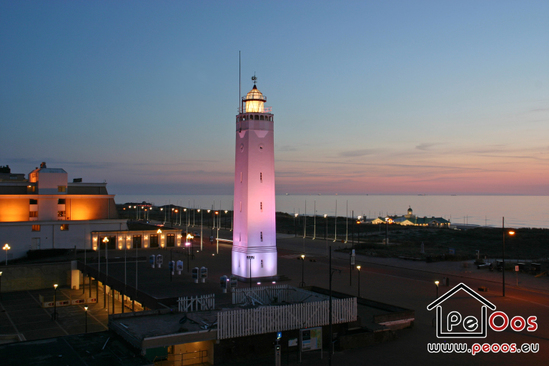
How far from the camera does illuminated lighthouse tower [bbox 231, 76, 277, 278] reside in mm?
38750

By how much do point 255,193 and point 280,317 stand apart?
18.5 meters

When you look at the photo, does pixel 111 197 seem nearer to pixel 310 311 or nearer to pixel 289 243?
pixel 289 243

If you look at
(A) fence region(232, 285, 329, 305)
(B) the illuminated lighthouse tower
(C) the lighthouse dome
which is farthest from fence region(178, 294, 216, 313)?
(C) the lighthouse dome

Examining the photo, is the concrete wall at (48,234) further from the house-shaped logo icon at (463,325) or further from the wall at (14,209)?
the house-shaped logo icon at (463,325)

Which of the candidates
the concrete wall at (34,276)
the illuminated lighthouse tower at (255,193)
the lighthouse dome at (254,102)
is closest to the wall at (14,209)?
the concrete wall at (34,276)

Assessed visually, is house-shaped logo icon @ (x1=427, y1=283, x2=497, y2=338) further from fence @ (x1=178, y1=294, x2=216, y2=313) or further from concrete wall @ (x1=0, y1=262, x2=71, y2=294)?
concrete wall @ (x1=0, y1=262, x2=71, y2=294)

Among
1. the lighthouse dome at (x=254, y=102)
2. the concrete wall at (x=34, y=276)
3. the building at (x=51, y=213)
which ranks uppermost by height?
the lighthouse dome at (x=254, y=102)

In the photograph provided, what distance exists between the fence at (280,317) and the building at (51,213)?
39.1 metres

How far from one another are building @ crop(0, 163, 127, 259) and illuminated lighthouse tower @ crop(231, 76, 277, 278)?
24.2m

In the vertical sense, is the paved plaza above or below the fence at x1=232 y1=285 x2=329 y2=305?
below

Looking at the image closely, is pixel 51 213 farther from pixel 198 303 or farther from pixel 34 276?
pixel 198 303

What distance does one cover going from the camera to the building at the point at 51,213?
55.1 m

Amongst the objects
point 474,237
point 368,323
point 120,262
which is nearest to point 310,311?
point 368,323

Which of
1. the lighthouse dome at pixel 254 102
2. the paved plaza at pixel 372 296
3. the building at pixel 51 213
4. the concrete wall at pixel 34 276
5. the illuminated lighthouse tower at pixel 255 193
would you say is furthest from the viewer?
the building at pixel 51 213
